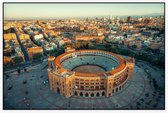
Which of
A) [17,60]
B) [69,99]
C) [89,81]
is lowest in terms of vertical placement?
[69,99]

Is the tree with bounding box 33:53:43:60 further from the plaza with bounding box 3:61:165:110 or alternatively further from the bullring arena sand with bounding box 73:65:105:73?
the bullring arena sand with bounding box 73:65:105:73

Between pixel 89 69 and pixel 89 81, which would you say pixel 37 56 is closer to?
pixel 89 69

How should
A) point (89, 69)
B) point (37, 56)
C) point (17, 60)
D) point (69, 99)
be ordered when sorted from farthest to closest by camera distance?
point (37, 56), point (17, 60), point (89, 69), point (69, 99)

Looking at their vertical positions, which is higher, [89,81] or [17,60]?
[89,81]

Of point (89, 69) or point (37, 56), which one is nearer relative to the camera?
point (89, 69)

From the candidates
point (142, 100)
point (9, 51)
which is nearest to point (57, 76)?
point (142, 100)

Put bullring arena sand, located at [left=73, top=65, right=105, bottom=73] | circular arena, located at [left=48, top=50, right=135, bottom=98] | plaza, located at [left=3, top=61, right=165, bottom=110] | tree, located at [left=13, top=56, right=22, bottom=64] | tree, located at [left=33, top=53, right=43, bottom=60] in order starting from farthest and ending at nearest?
1. tree, located at [left=33, top=53, right=43, bottom=60]
2. tree, located at [left=13, top=56, right=22, bottom=64]
3. bullring arena sand, located at [left=73, top=65, right=105, bottom=73]
4. circular arena, located at [left=48, top=50, right=135, bottom=98]
5. plaza, located at [left=3, top=61, right=165, bottom=110]

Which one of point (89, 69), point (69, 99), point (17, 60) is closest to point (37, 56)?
point (17, 60)

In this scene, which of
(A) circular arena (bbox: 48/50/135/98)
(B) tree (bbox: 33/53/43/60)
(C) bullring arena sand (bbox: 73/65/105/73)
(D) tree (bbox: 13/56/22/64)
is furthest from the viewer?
(B) tree (bbox: 33/53/43/60)

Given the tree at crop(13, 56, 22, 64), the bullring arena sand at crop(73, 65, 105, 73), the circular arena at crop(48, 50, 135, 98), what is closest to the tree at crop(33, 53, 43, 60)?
the tree at crop(13, 56, 22, 64)

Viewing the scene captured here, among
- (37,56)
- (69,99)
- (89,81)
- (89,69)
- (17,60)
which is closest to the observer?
(69,99)

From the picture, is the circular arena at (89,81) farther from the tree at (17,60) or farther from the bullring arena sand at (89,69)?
the tree at (17,60)
